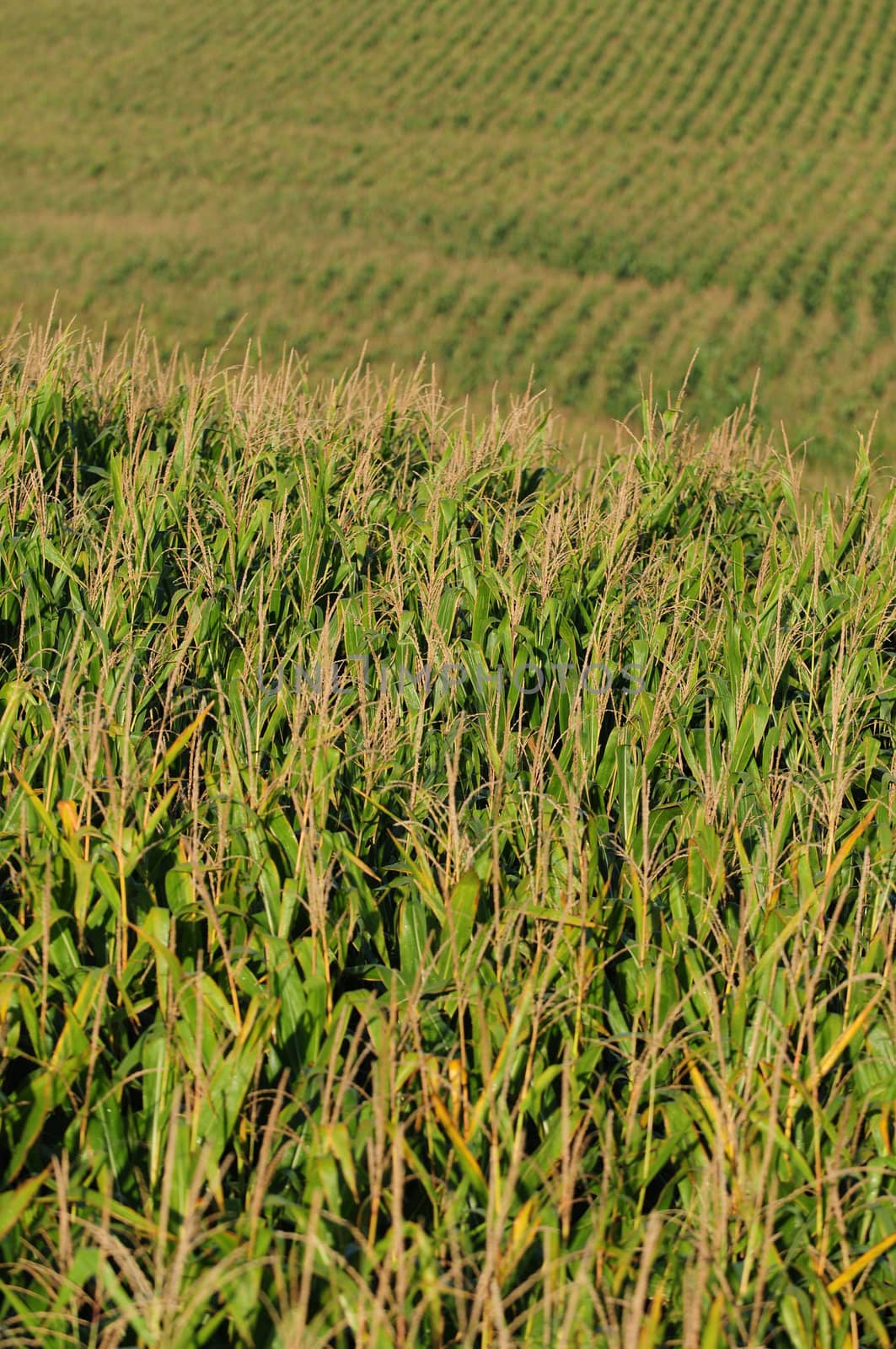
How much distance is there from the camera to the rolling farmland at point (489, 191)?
51.6ft

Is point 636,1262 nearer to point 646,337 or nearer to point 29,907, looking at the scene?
point 29,907

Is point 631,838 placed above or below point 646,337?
above

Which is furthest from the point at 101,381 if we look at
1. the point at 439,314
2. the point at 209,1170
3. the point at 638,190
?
the point at 638,190

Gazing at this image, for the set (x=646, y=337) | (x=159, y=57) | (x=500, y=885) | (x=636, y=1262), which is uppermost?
Result: (x=159, y=57)

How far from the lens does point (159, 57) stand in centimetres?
2852

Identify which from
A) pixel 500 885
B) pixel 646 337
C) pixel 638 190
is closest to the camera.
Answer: pixel 500 885

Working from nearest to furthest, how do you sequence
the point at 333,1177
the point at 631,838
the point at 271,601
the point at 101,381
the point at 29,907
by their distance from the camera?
the point at 333,1177 → the point at 29,907 → the point at 631,838 → the point at 271,601 → the point at 101,381

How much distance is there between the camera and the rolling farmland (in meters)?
15.7

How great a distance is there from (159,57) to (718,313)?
1876cm

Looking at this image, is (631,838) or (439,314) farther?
(439,314)

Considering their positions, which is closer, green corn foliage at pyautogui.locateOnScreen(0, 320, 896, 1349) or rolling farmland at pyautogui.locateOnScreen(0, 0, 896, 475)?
green corn foliage at pyautogui.locateOnScreen(0, 320, 896, 1349)

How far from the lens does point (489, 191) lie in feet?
71.3

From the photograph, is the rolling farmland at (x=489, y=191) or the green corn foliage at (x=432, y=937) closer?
the green corn foliage at (x=432, y=937)

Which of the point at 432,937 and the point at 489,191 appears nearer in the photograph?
the point at 432,937
